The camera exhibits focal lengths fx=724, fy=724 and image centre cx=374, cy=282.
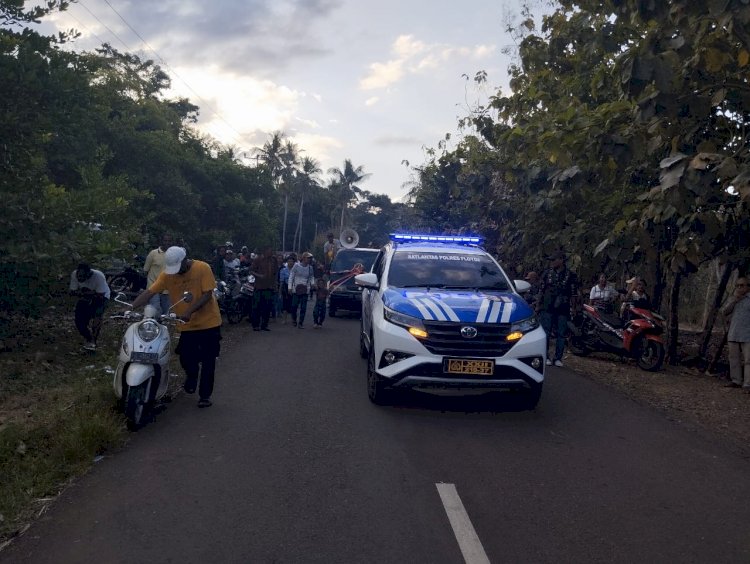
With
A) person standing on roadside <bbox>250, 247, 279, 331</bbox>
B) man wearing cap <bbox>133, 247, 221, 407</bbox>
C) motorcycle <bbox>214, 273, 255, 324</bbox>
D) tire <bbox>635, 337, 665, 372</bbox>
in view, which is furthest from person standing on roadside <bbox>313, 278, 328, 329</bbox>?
man wearing cap <bbox>133, 247, 221, 407</bbox>

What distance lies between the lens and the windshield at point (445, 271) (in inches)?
371

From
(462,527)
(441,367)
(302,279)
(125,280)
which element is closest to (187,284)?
(441,367)

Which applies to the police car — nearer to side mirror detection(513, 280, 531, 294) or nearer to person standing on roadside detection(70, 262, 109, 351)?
side mirror detection(513, 280, 531, 294)

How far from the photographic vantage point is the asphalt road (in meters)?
4.40

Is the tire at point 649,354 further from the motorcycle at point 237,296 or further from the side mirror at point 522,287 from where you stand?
the motorcycle at point 237,296

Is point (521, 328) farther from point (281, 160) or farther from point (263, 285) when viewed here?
point (281, 160)

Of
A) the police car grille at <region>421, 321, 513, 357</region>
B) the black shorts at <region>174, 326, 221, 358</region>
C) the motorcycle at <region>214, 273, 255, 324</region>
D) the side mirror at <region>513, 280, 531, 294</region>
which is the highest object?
the side mirror at <region>513, 280, 531, 294</region>

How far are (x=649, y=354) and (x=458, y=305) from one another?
259 inches

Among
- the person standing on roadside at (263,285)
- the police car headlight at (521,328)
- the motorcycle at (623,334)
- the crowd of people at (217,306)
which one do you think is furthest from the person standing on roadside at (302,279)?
the police car headlight at (521,328)

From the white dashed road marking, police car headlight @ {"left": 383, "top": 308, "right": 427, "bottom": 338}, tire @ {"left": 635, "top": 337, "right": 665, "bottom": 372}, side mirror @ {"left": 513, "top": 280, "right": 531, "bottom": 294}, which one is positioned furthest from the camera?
tire @ {"left": 635, "top": 337, "right": 665, "bottom": 372}

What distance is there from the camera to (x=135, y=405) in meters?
6.88

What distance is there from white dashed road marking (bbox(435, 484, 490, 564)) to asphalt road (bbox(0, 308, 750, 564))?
16mm

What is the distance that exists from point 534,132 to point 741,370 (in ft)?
17.0

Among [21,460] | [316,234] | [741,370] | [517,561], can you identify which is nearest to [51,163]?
[21,460]
